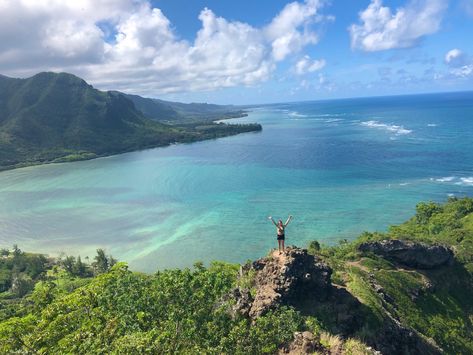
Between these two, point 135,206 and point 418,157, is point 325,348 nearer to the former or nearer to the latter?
point 135,206

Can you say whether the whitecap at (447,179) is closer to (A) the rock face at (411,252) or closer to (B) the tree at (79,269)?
(A) the rock face at (411,252)

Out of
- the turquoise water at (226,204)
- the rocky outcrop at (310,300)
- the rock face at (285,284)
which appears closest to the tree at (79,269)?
the turquoise water at (226,204)

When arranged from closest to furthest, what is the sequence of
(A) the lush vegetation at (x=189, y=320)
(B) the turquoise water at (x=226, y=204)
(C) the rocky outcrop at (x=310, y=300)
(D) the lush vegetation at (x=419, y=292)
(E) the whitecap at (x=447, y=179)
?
(A) the lush vegetation at (x=189, y=320) → (C) the rocky outcrop at (x=310, y=300) → (D) the lush vegetation at (x=419, y=292) → (B) the turquoise water at (x=226, y=204) → (E) the whitecap at (x=447, y=179)

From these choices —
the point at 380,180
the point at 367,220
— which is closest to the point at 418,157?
the point at 380,180

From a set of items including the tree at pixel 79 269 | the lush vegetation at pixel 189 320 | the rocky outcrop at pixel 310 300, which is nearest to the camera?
the lush vegetation at pixel 189 320

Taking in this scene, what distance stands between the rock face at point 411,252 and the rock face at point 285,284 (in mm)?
29720

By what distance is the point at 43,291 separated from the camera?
37.8 meters

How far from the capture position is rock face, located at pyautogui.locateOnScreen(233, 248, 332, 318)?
29.8 meters

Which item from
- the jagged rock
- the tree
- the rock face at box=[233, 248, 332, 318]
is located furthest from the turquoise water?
the jagged rock

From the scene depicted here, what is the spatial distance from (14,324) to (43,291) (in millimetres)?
10362

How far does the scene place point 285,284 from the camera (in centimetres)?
3089

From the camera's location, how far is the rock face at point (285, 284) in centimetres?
2984

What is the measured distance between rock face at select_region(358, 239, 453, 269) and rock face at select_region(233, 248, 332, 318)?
1170 inches

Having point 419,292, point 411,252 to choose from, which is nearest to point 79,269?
point 411,252
